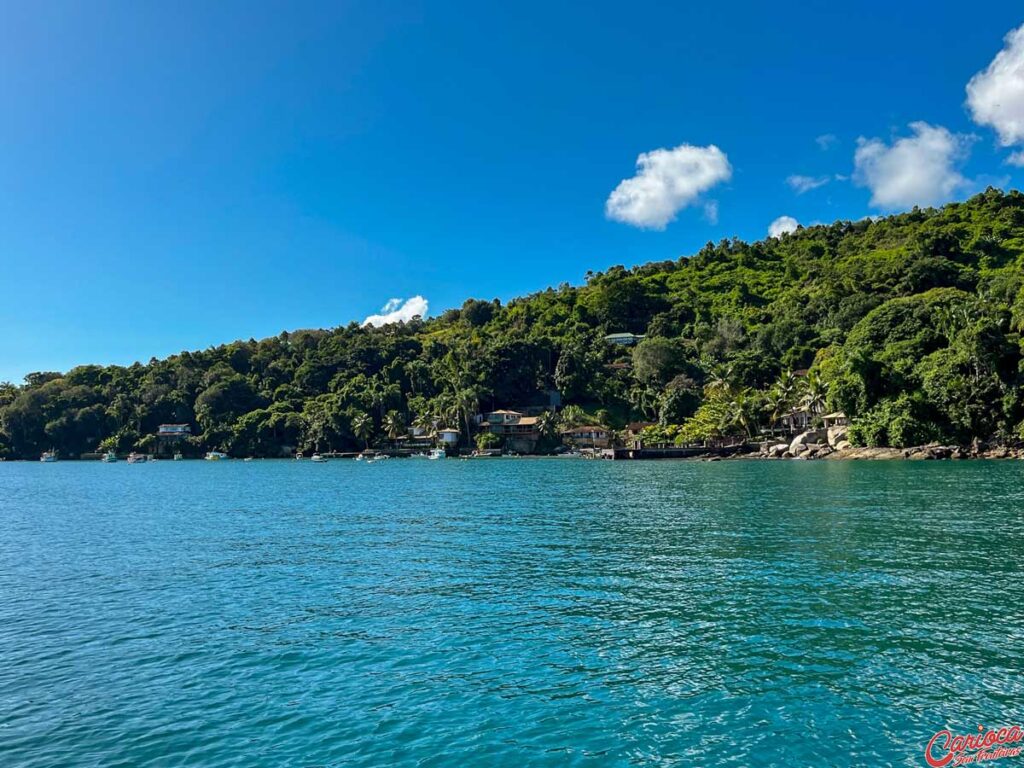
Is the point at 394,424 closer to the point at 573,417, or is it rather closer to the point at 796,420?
the point at 573,417

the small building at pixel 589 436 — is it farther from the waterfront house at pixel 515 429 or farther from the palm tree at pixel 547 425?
the waterfront house at pixel 515 429

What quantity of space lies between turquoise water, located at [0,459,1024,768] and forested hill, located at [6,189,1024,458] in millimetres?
66084

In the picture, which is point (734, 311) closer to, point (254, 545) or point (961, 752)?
point (254, 545)

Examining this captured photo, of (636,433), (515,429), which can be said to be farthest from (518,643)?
(515,429)

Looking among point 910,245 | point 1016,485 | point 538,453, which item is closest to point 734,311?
point 910,245

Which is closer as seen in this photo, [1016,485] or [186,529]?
[186,529]

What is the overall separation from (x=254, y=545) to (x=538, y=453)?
338 feet

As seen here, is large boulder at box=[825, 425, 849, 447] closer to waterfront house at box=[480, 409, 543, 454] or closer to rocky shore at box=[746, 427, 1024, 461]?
rocky shore at box=[746, 427, 1024, 461]

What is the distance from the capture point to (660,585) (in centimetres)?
1927

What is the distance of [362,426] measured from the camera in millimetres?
140000

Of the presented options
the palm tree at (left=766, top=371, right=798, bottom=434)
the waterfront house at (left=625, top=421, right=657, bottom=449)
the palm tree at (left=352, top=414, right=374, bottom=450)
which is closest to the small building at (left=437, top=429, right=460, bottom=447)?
the palm tree at (left=352, top=414, right=374, bottom=450)

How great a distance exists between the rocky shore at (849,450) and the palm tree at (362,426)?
265ft

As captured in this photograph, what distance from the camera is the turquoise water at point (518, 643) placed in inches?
395

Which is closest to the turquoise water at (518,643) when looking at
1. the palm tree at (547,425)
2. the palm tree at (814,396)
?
the palm tree at (814,396)
